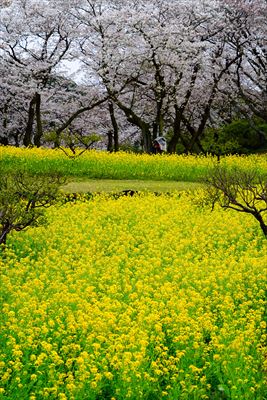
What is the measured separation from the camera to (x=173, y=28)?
104ft

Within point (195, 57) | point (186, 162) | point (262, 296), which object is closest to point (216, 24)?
point (195, 57)

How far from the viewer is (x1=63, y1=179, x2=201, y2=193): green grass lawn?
1944 centimetres

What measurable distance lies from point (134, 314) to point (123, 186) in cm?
Answer: 1233

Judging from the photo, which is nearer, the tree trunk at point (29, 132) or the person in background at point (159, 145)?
the person in background at point (159, 145)

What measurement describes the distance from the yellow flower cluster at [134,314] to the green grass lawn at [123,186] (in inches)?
223

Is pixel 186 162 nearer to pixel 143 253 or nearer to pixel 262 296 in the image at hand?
pixel 143 253

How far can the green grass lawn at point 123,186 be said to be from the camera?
63.8 ft

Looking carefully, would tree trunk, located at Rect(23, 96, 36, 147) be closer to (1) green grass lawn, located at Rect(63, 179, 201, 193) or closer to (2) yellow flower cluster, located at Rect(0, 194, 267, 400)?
(1) green grass lawn, located at Rect(63, 179, 201, 193)

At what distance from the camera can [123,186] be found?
20266 millimetres

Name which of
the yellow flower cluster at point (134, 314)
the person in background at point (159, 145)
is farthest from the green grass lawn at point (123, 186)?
the person in background at point (159, 145)

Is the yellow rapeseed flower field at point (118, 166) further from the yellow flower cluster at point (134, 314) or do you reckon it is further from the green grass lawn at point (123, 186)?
the yellow flower cluster at point (134, 314)

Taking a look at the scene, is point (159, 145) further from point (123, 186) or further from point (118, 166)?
point (123, 186)

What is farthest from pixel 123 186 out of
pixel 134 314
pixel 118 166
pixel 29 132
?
pixel 29 132

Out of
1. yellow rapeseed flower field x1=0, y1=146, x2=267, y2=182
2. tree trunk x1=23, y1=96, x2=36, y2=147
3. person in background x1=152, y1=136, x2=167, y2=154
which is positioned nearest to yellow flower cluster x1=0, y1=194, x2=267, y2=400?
yellow rapeseed flower field x1=0, y1=146, x2=267, y2=182
